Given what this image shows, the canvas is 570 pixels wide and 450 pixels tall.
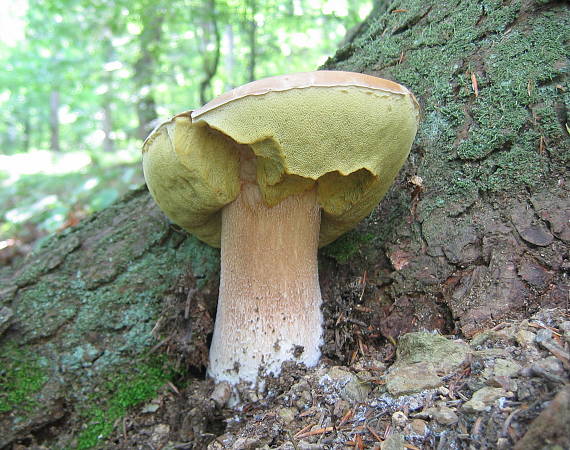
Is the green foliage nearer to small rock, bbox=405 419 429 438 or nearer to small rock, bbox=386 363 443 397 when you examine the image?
small rock, bbox=386 363 443 397

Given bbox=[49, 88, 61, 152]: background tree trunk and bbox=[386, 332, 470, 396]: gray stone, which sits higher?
bbox=[386, 332, 470, 396]: gray stone

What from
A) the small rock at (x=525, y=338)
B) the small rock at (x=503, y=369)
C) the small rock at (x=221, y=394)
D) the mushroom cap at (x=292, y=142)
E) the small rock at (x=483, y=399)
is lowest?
the small rock at (x=221, y=394)

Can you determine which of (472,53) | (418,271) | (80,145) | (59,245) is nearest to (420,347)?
(418,271)

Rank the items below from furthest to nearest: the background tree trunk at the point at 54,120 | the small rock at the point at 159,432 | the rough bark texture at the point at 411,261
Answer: the background tree trunk at the point at 54,120 → the small rock at the point at 159,432 → the rough bark texture at the point at 411,261

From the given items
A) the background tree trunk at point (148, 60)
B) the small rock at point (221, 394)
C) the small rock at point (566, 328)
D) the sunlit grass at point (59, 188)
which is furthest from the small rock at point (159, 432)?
the background tree trunk at point (148, 60)

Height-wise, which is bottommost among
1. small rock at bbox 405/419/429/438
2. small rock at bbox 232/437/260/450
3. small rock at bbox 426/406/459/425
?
small rock at bbox 232/437/260/450

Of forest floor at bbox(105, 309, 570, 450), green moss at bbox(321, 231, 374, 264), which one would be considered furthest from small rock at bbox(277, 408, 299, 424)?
green moss at bbox(321, 231, 374, 264)

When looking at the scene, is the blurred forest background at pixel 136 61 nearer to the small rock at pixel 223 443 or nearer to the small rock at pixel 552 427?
the small rock at pixel 223 443
